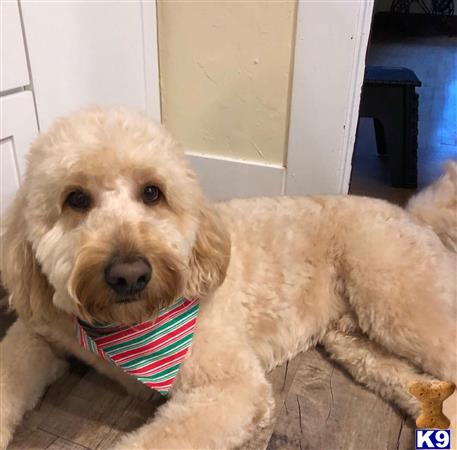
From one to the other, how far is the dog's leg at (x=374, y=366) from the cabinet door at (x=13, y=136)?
124cm

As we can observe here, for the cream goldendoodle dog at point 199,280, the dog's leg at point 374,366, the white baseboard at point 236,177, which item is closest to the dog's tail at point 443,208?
the cream goldendoodle dog at point 199,280

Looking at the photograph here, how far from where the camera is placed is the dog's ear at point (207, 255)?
1.33 meters

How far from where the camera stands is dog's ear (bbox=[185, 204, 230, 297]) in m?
1.33

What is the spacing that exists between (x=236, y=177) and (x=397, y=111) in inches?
40.9

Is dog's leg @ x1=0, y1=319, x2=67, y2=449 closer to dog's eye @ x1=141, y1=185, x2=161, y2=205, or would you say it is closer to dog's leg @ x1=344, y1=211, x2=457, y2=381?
dog's eye @ x1=141, y1=185, x2=161, y2=205

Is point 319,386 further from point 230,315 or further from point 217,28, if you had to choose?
point 217,28

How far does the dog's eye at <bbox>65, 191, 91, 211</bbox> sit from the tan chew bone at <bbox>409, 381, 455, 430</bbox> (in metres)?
1.04

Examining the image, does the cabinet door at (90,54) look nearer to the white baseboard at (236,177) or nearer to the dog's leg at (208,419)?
the white baseboard at (236,177)

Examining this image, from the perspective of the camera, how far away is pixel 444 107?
4809mm

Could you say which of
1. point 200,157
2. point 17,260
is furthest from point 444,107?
point 17,260

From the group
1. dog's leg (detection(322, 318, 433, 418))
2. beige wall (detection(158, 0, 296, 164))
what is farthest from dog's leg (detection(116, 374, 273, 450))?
beige wall (detection(158, 0, 296, 164))

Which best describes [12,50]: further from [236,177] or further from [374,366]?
[374,366]

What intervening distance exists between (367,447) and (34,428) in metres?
0.91

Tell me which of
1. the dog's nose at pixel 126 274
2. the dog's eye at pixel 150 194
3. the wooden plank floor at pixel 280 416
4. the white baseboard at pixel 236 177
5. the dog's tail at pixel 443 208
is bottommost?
the wooden plank floor at pixel 280 416
